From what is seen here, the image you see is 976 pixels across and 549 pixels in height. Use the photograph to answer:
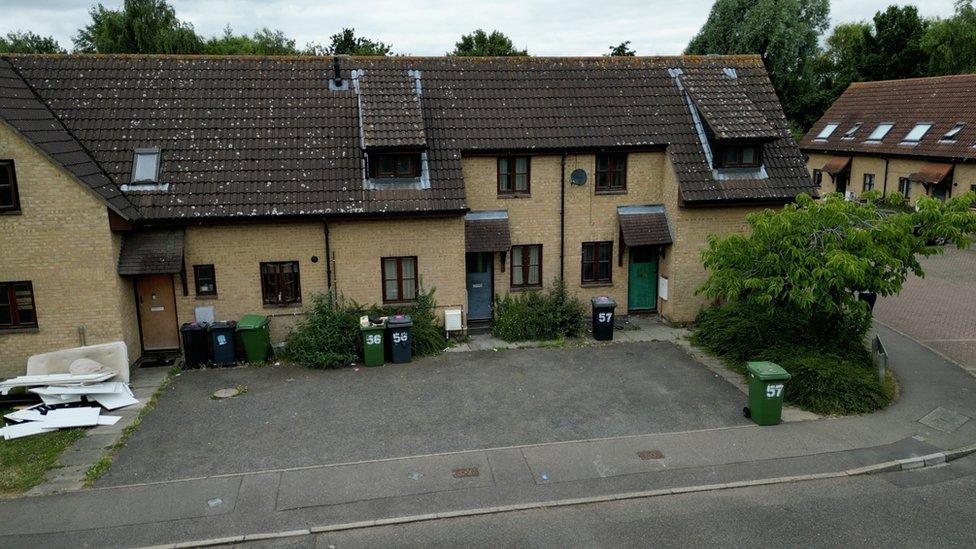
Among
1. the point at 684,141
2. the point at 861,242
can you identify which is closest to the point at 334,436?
the point at 861,242

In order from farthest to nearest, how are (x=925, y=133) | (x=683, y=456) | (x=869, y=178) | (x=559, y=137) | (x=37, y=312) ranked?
(x=869, y=178) < (x=925, y=133) < (x=559, y=137) < (x=37, y=312) < (x=683, y=456)

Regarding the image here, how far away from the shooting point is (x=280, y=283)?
664 inches

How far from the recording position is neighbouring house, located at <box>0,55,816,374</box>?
576 inches

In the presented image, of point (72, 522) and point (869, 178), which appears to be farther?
point (869, 178)

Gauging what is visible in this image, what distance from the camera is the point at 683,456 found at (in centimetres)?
1145

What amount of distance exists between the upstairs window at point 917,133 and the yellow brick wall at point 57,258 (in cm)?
3550

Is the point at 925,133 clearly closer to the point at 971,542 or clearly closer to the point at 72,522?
the point at 971,542

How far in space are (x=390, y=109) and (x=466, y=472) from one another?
10021 mm

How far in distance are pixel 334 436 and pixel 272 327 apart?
546cm

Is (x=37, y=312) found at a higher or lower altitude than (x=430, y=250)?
lower

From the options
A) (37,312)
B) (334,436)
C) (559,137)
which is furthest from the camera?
(559,137)

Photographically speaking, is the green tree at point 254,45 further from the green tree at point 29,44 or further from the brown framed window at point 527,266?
the brown framed window at point 527,266

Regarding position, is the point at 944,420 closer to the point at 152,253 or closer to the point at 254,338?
the point at 254,338

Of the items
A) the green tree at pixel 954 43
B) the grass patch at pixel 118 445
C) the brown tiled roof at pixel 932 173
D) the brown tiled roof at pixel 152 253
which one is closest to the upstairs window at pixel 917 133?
the brown tiled roof at pixel 932 173
